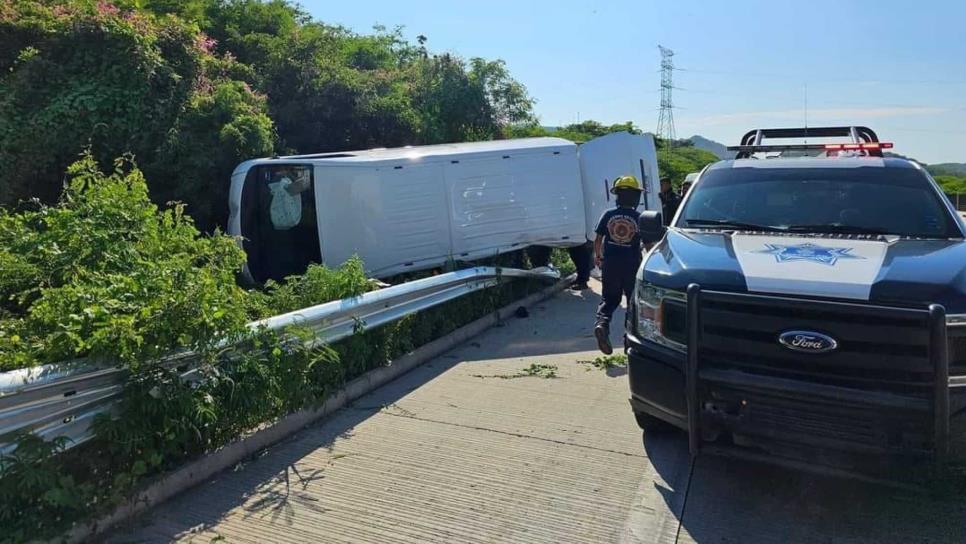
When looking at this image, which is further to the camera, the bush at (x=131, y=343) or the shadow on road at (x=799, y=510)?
the shadow on road at (x=799, y=510)

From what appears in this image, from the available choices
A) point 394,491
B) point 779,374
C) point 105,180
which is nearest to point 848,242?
point 779,374

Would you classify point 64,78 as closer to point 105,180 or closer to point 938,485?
point 105,180

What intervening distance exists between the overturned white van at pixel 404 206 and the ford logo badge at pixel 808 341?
259 inches

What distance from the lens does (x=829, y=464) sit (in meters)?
3.35

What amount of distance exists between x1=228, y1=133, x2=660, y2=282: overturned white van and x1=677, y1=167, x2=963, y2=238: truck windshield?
5.03 metres

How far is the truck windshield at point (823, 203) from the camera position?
14.3ft

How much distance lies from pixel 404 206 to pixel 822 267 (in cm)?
657

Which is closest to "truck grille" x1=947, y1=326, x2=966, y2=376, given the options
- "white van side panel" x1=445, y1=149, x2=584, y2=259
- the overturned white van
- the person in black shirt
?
the overturned white van

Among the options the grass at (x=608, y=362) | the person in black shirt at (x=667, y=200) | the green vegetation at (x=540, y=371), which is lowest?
the grass at (x=608, y=362)

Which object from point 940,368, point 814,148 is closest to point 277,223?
point 814,148

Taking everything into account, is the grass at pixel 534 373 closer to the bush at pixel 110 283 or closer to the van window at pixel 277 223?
the bush at pixel 110 283

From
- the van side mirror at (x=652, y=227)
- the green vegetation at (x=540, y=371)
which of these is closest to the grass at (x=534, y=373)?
the green vegetation at (x=540, y=371)

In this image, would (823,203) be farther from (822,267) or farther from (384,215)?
(384,215)

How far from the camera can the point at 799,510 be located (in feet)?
12.1
